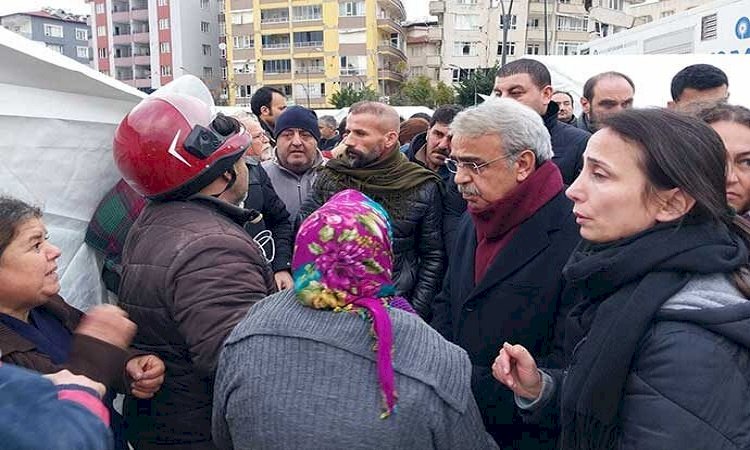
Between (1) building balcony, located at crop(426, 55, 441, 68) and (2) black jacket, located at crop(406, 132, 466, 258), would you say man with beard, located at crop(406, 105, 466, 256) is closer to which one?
(2) black jacket, located at crop(406, 132, 466, 258)

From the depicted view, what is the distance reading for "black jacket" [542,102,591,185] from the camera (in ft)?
12.5

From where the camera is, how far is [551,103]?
13.2 feet

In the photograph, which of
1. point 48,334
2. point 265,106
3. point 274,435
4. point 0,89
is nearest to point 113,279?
point 48,334

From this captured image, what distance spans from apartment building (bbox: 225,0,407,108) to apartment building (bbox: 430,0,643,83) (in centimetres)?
543

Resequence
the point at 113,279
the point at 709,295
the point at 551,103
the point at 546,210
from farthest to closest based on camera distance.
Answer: the point at 551,103, the point at 113,279, the point at 546,210, the point at 709,295

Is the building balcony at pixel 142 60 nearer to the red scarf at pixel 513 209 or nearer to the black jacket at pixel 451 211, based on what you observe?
the black jacket at pixel 451 211

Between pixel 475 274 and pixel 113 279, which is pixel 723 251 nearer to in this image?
pixel 475 274

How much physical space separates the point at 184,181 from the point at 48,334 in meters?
0.69

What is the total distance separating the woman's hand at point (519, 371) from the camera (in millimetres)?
1902

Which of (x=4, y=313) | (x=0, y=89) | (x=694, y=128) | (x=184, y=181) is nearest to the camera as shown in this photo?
(x=694, y=128)

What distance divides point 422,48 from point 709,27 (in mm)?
57688

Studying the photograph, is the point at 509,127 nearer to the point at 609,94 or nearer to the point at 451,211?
the point at 451,211

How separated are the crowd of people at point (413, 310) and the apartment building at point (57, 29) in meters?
83.3

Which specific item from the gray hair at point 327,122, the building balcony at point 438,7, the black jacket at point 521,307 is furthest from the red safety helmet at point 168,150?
the building balcony at point 438,7
